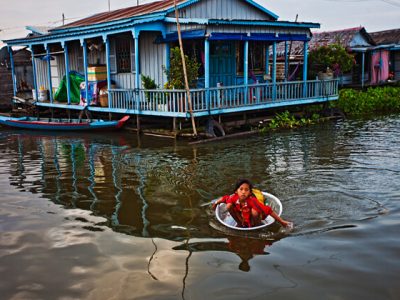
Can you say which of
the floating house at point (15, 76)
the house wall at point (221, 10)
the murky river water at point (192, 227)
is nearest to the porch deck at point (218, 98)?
the murky river water at point (192, 227)

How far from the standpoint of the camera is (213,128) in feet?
50.7

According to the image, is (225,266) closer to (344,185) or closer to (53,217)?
(53,217)

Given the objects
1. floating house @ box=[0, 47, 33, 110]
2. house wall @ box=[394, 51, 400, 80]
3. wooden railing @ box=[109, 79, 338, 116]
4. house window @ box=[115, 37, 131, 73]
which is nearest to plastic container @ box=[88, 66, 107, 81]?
house window @ box=[115, 37, 131, 73]

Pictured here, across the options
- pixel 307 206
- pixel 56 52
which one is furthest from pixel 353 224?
pixel 56 52

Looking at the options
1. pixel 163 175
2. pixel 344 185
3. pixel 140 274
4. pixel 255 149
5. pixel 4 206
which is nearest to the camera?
pixel 140 274

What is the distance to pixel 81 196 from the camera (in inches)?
360

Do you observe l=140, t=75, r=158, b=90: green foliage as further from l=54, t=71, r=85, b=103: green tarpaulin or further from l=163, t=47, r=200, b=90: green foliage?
l=54, t=71, r=85, b=103: green tarpaulin

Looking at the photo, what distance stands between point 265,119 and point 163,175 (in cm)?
793

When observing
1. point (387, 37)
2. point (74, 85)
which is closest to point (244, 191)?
point (74, 85)

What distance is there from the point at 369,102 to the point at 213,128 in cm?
1064

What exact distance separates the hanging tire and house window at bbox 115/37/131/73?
16.1 feet

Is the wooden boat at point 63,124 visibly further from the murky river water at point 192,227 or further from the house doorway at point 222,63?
the house doorway at point 222,63

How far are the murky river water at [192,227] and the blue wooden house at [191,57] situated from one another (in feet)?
9.57

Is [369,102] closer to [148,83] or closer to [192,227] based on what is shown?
[148,83]
